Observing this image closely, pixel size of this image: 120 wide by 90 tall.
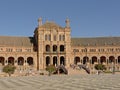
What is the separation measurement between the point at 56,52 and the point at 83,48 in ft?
51.6

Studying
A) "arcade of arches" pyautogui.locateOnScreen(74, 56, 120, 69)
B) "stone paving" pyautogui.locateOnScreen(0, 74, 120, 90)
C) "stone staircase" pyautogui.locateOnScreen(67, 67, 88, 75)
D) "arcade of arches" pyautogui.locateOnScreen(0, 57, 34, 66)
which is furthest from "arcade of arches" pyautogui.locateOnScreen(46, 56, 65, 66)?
"stone paving" pyautogui.locateOnScreen(0, 74, 120, 90)

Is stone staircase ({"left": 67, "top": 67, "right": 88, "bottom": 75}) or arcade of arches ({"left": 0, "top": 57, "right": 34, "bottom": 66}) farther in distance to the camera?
arcade of arches ({"left": 0, "top": 57, "right": 34, "bottom": 66})

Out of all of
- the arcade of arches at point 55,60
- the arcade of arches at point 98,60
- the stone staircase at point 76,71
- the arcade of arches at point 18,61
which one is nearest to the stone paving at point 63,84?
the stone staircase at point 76,71

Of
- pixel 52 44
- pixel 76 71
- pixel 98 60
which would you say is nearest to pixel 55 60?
pixel 52 44

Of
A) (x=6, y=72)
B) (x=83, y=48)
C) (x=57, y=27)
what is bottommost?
(x=6, y=72)

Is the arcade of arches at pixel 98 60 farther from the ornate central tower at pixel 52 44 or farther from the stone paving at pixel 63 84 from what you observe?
the stone paving at pixel 63 84

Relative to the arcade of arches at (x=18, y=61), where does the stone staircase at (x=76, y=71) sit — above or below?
below

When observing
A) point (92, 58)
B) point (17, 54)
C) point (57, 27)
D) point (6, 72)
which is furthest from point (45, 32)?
point (6, 72)

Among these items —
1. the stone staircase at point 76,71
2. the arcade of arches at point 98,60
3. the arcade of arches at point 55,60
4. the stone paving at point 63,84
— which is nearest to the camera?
the stone paving at point 63,84

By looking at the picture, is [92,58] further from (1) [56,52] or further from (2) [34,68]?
(2) [34,68]

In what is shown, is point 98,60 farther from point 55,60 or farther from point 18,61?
point 18,61

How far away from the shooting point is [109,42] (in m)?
130

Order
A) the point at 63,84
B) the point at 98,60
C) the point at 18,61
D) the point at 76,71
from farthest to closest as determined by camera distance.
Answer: the point at 98,60, the point at 18,61, the point at 76,71, the point at 63,84

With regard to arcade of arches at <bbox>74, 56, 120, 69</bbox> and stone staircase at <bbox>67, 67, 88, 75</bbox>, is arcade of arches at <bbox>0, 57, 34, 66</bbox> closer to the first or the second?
arcade of arches at <bbox>74, 56, 120, 69</bbox>
